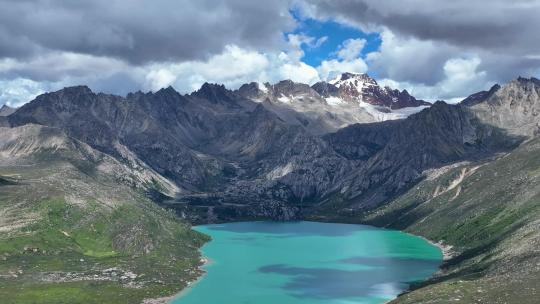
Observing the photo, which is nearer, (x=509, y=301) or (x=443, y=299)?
(x=509, y=301)

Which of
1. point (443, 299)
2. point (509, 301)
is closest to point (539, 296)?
point (509, 301)

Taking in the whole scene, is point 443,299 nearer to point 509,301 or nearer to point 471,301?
point 471,301

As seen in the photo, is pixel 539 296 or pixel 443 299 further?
pixel 443 299

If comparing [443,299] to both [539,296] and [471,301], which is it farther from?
[539,296]

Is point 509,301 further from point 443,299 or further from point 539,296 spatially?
point 443,299
